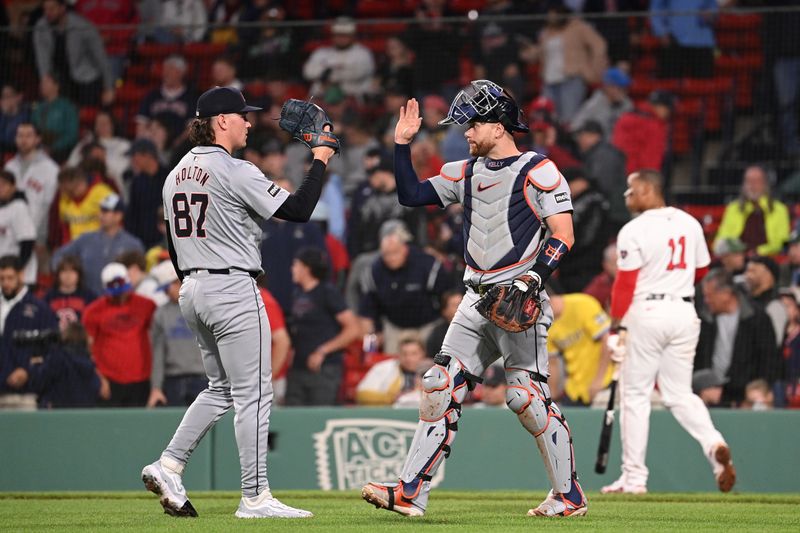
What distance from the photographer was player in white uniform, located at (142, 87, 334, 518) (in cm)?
658

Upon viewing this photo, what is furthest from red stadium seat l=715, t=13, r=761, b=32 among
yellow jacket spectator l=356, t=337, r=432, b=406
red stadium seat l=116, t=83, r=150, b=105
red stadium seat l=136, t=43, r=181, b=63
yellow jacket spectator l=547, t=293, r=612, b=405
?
red stadium seat l=116, t=83, r=150, b=105

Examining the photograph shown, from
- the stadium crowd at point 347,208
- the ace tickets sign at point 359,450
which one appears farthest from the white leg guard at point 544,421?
the stadium crowd at point 347,208

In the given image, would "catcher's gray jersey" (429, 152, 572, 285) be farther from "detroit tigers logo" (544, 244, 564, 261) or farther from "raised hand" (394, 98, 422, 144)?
"raised hand" (394, 98, 422, 144)

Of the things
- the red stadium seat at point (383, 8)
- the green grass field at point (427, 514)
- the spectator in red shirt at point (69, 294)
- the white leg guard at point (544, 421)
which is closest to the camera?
the green grass field at point (427, 514)

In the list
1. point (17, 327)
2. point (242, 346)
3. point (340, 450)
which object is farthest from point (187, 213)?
point (17, 327)

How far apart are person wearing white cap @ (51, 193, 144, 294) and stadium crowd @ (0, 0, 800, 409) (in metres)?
0.02

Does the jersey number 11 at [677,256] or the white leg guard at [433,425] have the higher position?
the jersey number 11 at [677,256]

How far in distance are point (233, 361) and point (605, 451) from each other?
3923 millimetres

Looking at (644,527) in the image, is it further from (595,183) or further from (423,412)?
(595,183)

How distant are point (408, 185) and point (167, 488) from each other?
2013 millimetres

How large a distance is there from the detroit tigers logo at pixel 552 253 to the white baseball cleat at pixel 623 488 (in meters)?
3.34

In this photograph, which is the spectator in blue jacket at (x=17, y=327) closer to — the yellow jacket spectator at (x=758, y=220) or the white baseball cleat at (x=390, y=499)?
the white baseball cleat at (x=390, y=499)

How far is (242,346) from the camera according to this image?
6602 millimetres

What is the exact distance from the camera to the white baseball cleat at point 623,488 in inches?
372
